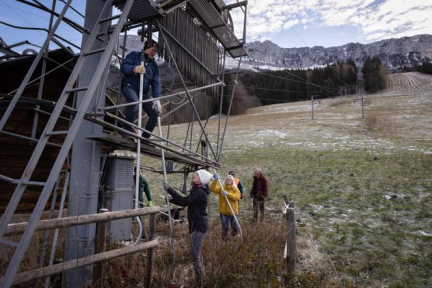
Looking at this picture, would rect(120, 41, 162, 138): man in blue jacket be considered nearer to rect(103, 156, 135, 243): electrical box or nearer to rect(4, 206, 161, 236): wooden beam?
rect(103, 156, 135, 243): electrical box

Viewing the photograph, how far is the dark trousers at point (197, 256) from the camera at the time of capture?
4539 mm

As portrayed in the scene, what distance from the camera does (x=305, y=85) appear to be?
2867 inches

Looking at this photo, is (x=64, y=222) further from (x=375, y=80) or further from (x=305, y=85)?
(x=375, y=80)

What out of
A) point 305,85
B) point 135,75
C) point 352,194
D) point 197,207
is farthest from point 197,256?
point 305,85

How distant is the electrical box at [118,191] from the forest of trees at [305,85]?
63.9 metres

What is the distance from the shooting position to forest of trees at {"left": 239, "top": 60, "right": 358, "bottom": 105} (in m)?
69.5

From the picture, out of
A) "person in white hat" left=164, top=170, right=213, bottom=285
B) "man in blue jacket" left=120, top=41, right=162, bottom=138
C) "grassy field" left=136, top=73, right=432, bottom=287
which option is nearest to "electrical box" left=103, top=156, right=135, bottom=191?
"man in blue jacket" left=120, top=41, right=162, bottom=138

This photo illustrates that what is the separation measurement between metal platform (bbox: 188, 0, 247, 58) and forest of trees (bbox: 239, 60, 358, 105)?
201 ft

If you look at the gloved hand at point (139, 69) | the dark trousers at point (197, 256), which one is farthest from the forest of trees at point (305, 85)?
the dark trousers at point (197, 256)

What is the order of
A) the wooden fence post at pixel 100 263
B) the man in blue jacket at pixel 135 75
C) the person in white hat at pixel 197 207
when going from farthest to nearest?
the man in blue jacket at pixel 135 75, the person in white hat at pixel 197 207, the wooden fence post at pixel 100 263

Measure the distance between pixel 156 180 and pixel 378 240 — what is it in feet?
35.1

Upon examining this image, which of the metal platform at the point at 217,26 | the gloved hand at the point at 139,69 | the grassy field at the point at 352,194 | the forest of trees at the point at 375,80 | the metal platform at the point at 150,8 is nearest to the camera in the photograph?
the metal platform at the point at 150,8

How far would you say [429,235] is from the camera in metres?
7.36

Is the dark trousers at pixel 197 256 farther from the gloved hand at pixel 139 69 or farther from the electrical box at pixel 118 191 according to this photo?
the gloved hand at pixel 139 69
